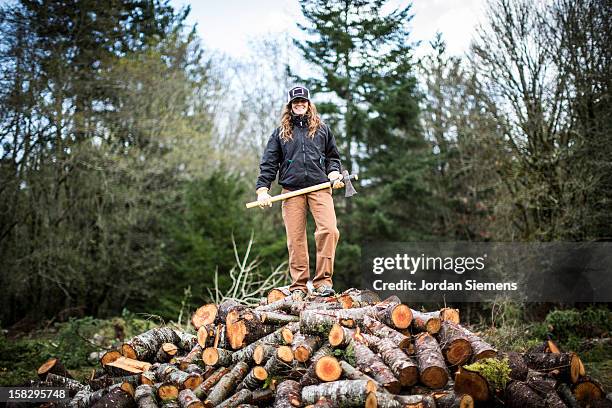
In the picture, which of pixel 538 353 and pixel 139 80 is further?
pixel 139 80

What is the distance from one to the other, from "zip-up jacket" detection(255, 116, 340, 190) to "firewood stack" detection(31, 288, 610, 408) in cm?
120

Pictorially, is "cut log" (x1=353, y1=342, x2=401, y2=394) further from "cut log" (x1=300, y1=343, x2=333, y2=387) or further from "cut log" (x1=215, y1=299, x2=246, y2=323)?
"cut log" (x1=215, y1=299, x2=246, y2=323)

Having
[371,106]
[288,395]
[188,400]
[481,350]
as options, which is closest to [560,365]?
[481,350]

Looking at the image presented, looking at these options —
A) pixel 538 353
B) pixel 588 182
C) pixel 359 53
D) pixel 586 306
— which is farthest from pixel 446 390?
pixel 359 53

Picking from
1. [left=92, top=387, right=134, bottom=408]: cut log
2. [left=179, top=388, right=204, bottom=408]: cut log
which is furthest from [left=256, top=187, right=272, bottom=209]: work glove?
[left=92, top=387, right=134, bottom=408]: cut log

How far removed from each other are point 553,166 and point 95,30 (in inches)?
398

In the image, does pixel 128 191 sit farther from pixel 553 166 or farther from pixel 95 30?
pixel 553 166

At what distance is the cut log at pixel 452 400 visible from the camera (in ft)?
13.1

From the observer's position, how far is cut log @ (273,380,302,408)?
4180 millimetres

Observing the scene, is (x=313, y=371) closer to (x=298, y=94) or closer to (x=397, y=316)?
(x=397, y=316)

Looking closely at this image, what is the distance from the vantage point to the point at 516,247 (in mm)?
11477

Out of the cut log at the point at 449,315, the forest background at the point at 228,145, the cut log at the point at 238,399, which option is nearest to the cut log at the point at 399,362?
the cut log at the point at 449,315

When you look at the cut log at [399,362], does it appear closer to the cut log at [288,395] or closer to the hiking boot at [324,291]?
the cut log at [288,395]

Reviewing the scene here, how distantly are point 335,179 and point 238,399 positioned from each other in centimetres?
250
